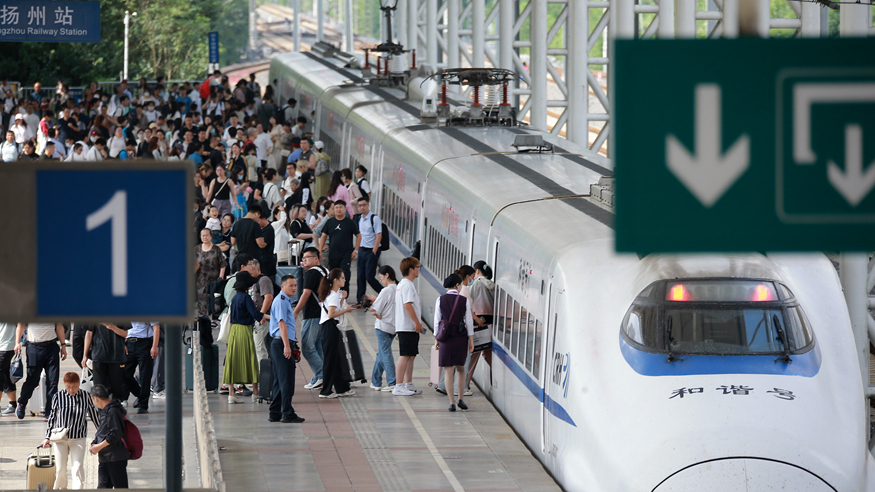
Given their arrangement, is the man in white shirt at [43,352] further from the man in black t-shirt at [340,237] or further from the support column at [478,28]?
the support column at [478,28]

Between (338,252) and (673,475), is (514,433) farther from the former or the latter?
(338,252)

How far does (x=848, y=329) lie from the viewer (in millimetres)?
9508

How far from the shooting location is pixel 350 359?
14750 millimetres

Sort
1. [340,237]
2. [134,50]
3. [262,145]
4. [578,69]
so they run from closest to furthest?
[340,237] → [578,69] → [262,145] → [134,50]

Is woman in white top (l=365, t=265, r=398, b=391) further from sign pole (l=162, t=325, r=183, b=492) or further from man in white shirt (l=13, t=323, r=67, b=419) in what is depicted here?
sign pole (l=162, t=325, r=183, b=492)

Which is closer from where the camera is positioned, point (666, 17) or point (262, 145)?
point (666, 17)

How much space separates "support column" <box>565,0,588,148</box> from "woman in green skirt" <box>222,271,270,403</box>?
8.43m

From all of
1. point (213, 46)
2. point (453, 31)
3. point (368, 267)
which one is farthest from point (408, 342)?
point (213, 46)

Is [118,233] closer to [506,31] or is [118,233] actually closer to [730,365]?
[730,365]

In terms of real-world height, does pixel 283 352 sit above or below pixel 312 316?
below

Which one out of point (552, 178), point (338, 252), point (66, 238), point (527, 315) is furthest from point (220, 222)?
point (66, 238)

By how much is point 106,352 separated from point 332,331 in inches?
93.2

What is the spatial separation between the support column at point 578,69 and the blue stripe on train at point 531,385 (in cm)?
798

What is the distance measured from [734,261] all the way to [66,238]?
220 inches
